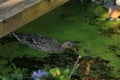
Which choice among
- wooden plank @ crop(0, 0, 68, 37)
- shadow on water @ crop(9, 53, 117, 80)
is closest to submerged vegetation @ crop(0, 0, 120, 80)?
shadow on water @ crop(9, 53, 117, 80)

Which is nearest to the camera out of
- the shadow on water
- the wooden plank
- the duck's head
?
the wooden plank

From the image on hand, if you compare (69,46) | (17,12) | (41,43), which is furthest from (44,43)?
(17,12)

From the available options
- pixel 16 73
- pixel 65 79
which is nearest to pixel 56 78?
pixel 65 79

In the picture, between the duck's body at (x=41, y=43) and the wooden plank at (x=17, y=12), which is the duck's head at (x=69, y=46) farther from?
the wooden plank at (x=17, y=12)

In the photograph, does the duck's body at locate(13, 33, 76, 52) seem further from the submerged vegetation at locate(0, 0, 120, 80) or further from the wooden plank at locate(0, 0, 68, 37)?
the wooden plank at locate(0, 0, 68, 37)

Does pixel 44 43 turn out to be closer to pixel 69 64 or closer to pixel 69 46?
pixel 69 46

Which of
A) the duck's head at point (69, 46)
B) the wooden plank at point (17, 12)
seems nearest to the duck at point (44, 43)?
the duck's head at point (69, 46)

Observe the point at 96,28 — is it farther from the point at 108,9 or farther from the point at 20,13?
the point at 20,13
